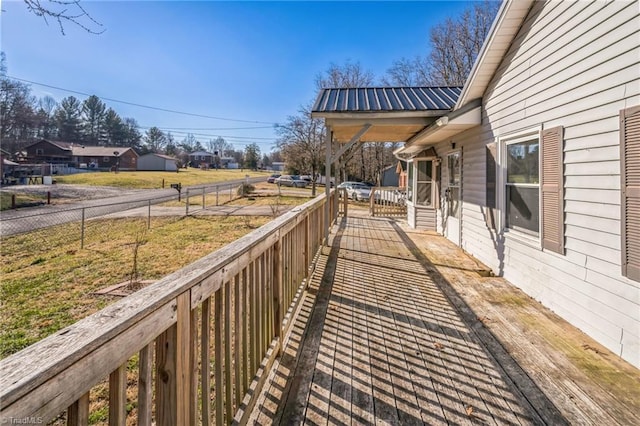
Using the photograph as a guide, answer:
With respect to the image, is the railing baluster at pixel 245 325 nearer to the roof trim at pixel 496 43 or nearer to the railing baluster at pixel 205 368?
the railing baluster at pixel 205 368

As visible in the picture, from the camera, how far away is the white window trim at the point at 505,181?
12.0ft

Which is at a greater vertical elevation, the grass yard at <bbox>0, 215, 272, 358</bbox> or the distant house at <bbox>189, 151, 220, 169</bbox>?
the distant house at <bbox>189, 151, 220, 169</bbox>

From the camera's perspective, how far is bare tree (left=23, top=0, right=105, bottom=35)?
271cm

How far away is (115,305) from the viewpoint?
2.95 feet

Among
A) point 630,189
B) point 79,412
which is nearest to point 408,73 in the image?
point 630,189

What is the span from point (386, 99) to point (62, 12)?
5167 millimetres

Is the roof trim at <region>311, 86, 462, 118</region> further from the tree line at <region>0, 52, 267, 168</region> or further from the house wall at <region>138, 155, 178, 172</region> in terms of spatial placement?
the house wall at <region>138, 155, 178, 172</region>

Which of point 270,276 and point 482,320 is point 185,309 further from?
point 482,320

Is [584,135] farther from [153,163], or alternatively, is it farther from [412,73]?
[153,163]

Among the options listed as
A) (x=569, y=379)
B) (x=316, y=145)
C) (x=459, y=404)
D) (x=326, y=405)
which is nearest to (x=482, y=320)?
(x=569, y=379)

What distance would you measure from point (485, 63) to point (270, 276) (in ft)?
15.0

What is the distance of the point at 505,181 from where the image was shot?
4.50 meters

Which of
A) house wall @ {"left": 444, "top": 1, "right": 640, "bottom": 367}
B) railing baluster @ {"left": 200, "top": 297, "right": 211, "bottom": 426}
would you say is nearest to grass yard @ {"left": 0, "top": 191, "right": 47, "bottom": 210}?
railing baluster @ {"left": 200, "top": 297, "right": 211, "bottom": 426}

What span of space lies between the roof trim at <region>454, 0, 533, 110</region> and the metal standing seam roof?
681mm
